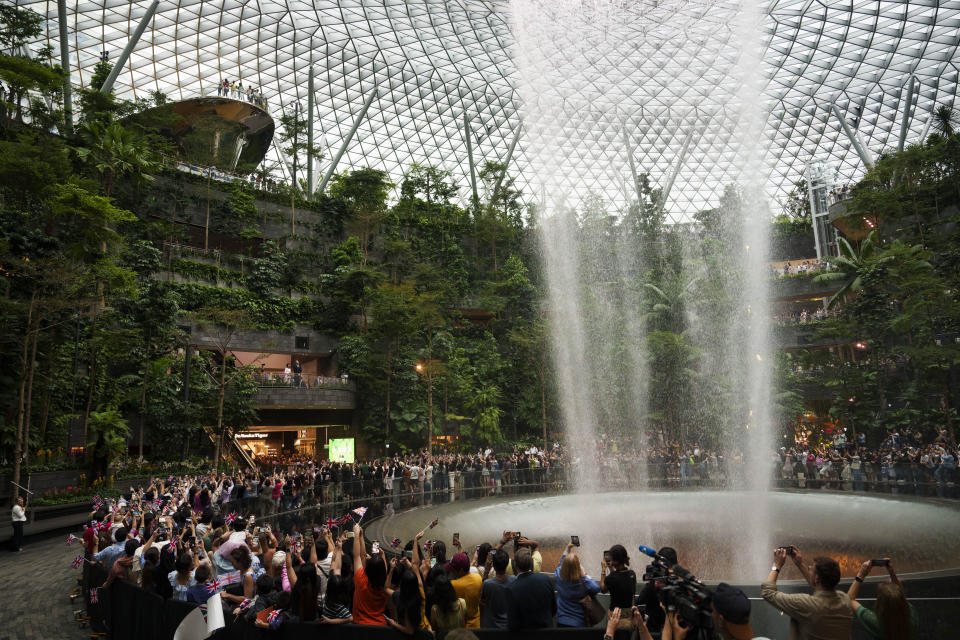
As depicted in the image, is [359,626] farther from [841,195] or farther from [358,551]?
[841,195]

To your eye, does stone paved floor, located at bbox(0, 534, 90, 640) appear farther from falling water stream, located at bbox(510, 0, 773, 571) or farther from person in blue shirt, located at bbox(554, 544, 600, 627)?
falling water stream, located at bbox(510, 0, 773, 571)

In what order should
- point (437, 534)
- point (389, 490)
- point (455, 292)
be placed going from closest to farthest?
point (437, 534) < point (389, 490) < point (455, 292)

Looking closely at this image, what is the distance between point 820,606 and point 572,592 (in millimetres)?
1913

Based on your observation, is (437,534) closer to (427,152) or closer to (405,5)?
(405,5)

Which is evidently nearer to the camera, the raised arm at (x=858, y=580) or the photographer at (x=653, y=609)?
the raised arm at (x=858, y=580)

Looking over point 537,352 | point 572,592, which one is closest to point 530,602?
point 572,592

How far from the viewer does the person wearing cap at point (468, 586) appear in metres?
4.89

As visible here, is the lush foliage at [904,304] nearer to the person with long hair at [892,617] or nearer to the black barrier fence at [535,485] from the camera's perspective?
the black barrier fence at [535,485]

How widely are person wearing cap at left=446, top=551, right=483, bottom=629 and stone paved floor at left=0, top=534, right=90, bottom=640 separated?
710 cm

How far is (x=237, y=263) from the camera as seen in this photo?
40.5 meters

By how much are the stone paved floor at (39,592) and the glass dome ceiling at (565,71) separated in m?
31.9

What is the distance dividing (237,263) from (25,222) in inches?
743

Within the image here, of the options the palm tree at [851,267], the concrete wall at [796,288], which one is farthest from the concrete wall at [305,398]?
the concrete wall at [796,288]

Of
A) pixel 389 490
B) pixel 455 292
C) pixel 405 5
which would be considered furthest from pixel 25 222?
pixel 405 5
